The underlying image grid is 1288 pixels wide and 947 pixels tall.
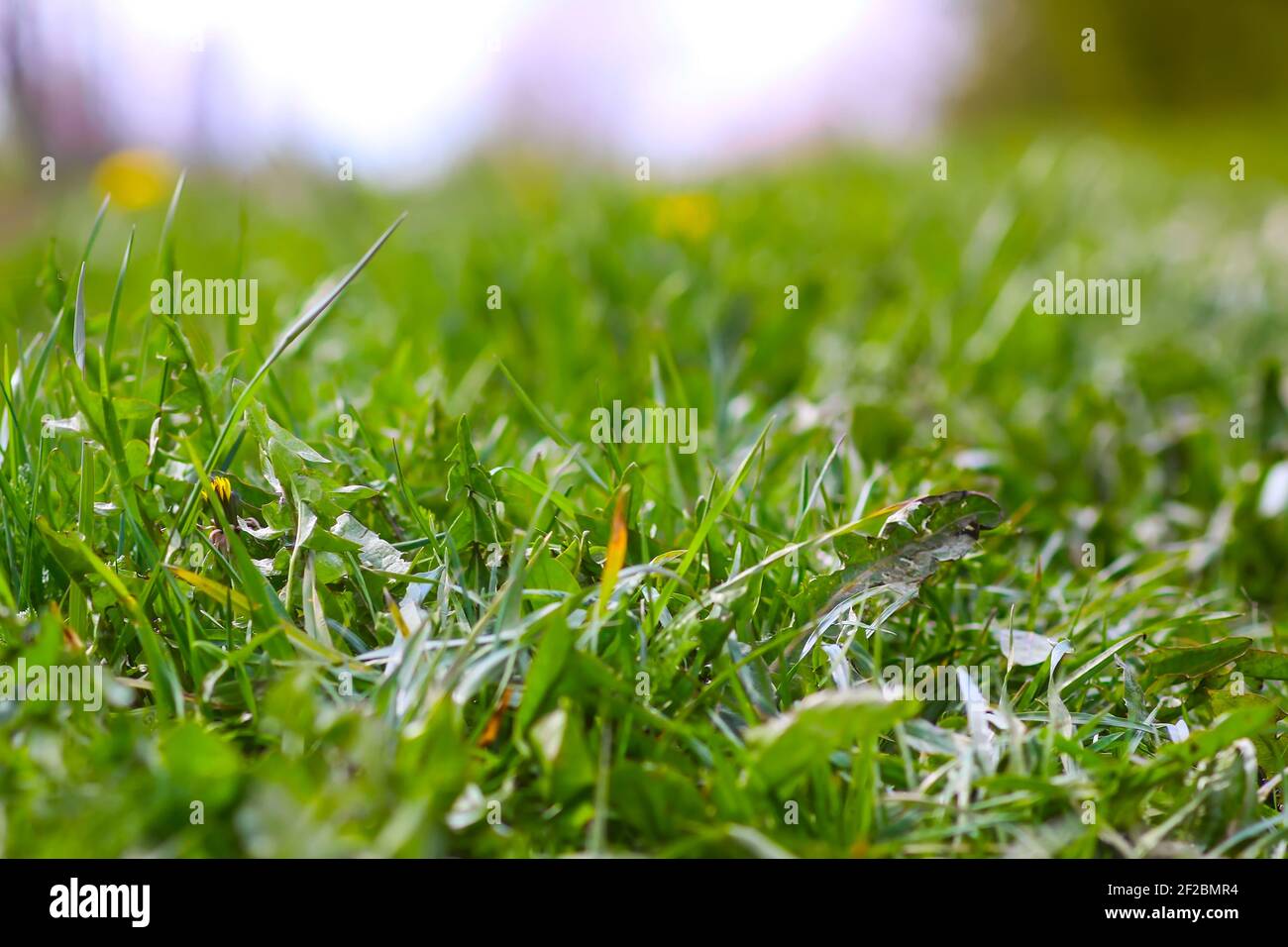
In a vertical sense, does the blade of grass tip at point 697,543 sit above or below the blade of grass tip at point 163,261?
below

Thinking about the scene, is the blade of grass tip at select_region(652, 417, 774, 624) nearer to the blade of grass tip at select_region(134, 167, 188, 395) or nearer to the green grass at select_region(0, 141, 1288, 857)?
the green grass at select_region(0, 141, 1288, 857)

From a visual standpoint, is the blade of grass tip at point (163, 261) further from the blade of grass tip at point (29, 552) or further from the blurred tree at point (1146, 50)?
the blurred tree at point (1146, 50)

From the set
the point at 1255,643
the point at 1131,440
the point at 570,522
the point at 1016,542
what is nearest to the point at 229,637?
the point at 570,522

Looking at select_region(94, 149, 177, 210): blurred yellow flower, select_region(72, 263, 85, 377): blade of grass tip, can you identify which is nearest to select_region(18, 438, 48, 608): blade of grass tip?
select_region(72, 263, 85, 377): blade of grass tip

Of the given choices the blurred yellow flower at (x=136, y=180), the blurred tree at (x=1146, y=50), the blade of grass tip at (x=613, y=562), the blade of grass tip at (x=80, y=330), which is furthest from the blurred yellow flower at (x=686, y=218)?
the blurred tree at (x=1146, y=50)

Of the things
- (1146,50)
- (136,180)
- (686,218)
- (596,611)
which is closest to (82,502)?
(596,611)
